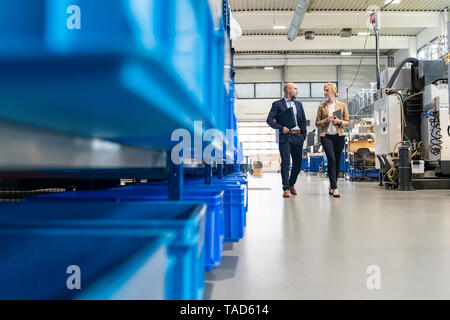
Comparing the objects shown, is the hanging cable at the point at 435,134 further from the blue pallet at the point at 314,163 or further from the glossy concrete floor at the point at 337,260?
the blue pallet at the point at 314,163

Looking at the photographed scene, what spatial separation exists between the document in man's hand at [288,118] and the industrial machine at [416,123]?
2.09 metres

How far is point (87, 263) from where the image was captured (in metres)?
0.62

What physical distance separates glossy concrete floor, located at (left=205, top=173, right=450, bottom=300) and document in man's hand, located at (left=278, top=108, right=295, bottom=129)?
170 centimetres

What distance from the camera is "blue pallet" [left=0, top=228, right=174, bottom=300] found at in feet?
1.34

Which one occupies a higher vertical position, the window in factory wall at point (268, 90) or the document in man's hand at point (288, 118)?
the window in factory wall at point (268, 90)

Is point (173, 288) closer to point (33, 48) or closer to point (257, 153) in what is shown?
point (33, 48)

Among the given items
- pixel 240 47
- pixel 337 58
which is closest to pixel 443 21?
pixel 337 58

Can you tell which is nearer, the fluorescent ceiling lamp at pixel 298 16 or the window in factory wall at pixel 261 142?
the fluorescent ceiling lamp at pixel 298 16

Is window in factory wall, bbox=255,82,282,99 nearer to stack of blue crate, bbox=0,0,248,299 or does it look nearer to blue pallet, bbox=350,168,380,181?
blue pallet, bbox=350,168,380,181

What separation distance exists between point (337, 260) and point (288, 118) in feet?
8.98

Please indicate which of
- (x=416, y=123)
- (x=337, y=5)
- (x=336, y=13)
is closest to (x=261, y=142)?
(x=336, y=13)

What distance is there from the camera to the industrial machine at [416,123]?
16.4ft

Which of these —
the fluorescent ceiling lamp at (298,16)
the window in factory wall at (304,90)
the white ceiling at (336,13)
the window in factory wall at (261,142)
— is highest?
the white ceiling at (336,13)

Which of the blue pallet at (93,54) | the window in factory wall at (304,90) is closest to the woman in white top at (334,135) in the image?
the blue pallet at (93,54)
